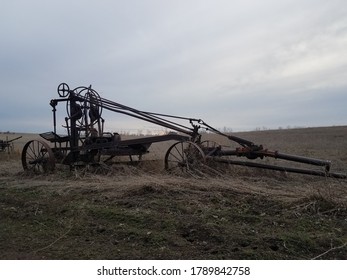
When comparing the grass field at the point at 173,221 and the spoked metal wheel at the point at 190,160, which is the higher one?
the spoked metal wheel at the point at 190,160

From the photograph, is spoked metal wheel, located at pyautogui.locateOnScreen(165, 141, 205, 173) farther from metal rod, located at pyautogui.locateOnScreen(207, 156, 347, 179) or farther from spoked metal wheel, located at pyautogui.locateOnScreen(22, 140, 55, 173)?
spoked metal wheel, located at pyautogui.locateOnScreen(22, 140, 55, 173)

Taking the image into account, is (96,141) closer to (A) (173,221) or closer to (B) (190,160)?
(B) (190,160)

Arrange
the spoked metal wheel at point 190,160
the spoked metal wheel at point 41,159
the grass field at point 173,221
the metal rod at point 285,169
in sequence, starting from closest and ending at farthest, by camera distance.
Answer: the grass field at point 173,221
the metal rod at point 285,169
the spoked metal wheel at point 190,160
the spoked metal wheel at point 41,159

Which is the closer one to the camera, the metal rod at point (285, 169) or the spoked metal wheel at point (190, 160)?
the metal rod at point (285, 169)

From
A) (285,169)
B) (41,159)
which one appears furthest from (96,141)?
(285,169)

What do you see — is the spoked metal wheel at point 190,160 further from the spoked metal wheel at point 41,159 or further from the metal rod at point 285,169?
the spoked metal wheel at point 41,159

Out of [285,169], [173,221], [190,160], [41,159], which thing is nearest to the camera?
[173,221]

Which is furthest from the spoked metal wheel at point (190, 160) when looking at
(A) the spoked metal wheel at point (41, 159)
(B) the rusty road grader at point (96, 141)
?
(A) the spoked metal wheel at point (41, 159)

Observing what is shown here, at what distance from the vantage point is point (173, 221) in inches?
213

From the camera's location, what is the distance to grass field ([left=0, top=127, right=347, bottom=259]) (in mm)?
4406

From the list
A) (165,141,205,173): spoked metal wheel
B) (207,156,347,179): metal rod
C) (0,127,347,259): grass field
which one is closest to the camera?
(0,127,347,259): grass field

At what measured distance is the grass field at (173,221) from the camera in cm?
441

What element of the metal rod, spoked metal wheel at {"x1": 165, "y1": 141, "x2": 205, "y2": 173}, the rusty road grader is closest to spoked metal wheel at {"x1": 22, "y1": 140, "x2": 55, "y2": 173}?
the rusty road grader

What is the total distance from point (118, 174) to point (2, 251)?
17.3 ft
